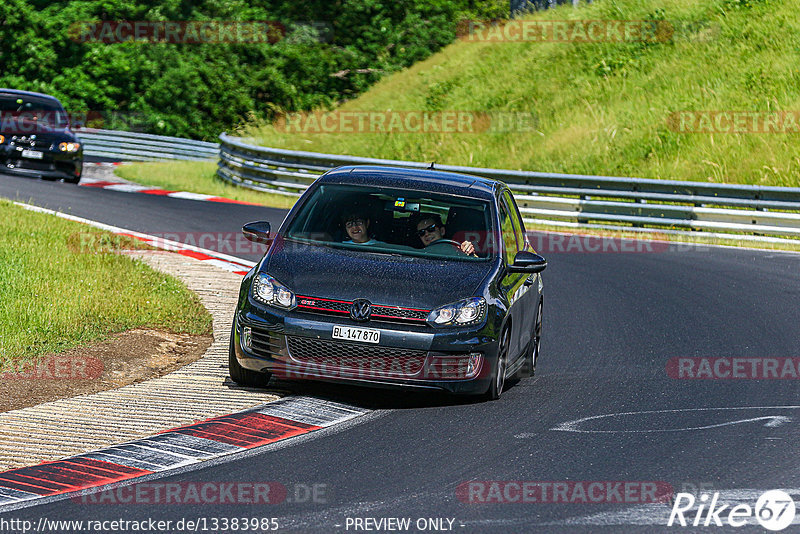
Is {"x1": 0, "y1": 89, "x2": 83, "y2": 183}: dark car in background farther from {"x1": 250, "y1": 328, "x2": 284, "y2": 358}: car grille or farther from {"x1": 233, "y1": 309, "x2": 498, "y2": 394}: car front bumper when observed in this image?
{"x1": 233, "y1": 309, "x2": 498, "y2": 394}: car front bumper

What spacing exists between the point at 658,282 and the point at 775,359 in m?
5.20

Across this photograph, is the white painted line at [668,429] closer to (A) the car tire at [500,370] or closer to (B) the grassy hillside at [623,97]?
(A) the car tire at [500,370]

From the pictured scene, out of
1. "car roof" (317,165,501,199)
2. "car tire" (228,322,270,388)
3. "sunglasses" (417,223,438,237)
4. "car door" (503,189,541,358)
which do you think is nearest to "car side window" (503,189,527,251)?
"car door" (503,189,541,358)

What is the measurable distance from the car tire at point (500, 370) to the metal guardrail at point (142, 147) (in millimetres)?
32017

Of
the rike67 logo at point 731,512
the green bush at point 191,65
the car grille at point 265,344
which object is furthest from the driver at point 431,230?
the green bush at point 191,65

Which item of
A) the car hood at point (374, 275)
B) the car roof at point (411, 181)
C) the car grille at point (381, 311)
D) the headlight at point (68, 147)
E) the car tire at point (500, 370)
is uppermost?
the car roof at point (411, 181)

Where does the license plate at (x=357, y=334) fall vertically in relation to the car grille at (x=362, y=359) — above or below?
above

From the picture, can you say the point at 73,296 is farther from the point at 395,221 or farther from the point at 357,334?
the point at 357,334

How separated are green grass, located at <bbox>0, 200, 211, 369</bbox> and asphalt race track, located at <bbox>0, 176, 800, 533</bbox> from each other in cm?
234

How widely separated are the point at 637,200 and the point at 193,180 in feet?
39.9

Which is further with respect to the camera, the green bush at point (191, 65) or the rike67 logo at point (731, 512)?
the green bush at point (191, 65)

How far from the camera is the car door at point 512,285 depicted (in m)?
8.95

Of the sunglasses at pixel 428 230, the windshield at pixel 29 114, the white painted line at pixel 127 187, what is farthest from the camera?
the white painted line at pixel 127 187

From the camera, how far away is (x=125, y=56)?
47.9m
